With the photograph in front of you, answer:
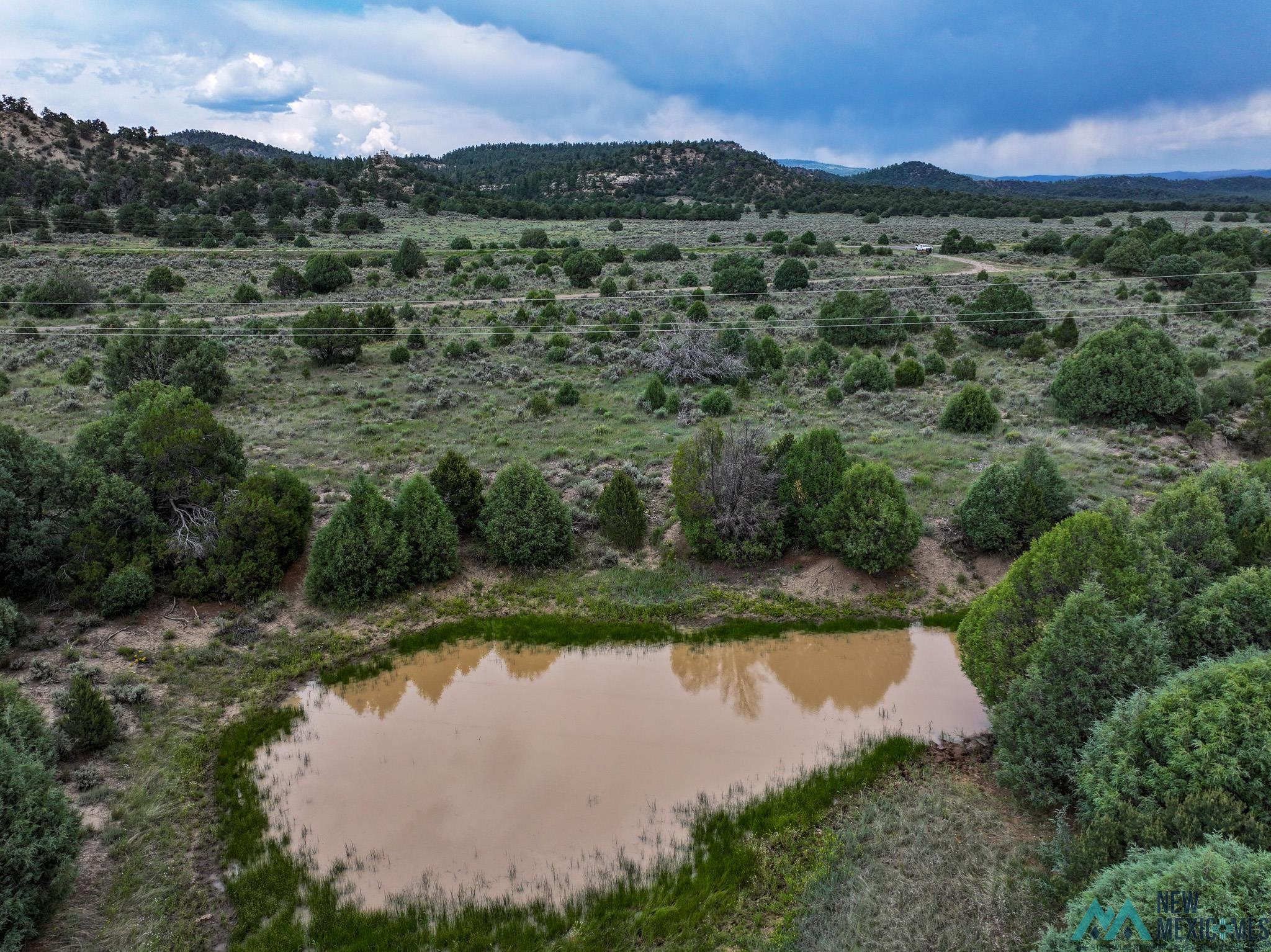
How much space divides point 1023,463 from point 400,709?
45.0 ft

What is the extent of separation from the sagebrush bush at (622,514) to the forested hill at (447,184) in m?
65.2

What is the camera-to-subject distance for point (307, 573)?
14.1m

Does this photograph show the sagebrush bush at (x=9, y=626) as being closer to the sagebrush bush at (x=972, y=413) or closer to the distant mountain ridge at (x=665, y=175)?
the sagebrush bush at (x=972, y=413)

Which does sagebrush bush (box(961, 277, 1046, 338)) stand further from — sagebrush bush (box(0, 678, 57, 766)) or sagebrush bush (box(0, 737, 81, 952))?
sagebrush bush (box(0, 737, 81, 952))

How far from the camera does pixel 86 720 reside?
31.9 feet

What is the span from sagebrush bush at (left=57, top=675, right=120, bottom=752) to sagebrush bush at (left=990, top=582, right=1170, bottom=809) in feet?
40.7

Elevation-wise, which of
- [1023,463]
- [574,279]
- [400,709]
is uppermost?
[574,279]

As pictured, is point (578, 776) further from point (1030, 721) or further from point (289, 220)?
point (289, 220)

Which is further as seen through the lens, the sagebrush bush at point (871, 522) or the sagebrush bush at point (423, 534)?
the sagebrush bush at point (423, 534)

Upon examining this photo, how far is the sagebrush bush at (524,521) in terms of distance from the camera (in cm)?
1501

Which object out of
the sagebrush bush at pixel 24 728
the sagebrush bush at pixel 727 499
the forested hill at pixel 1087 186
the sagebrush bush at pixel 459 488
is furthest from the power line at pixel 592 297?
the forested hill at pixel 1087 186

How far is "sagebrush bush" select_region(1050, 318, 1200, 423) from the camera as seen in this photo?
827 inches

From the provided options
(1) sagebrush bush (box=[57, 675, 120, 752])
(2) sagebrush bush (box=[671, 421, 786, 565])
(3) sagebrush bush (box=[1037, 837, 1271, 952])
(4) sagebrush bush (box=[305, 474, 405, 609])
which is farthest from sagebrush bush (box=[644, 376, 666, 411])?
(3) sagebrush bush (box=[1037, 837, 1271, 952])

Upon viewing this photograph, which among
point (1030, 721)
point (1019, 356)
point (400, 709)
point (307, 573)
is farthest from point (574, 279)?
point (1030, 721)
